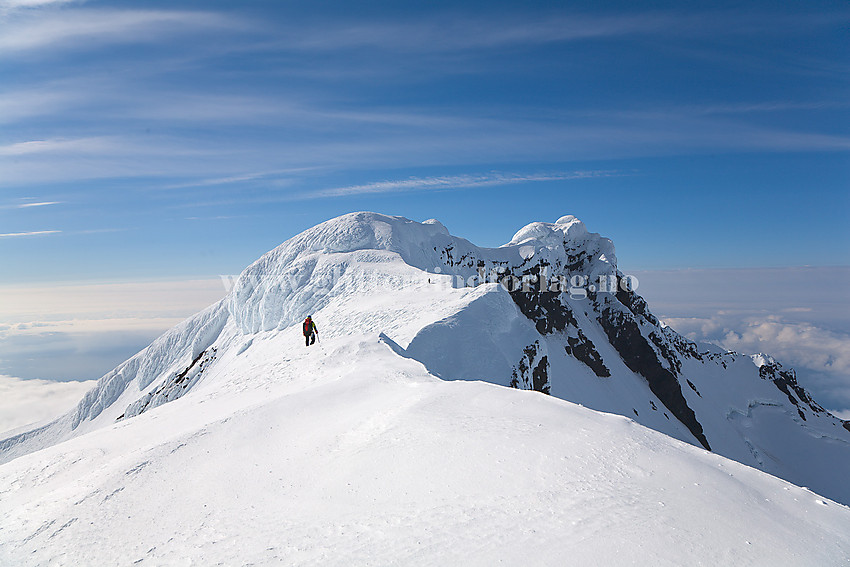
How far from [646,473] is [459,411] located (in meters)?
4.19

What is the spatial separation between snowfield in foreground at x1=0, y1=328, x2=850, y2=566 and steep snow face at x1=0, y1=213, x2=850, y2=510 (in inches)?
349

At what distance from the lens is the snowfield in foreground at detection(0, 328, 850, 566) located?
6.27 m

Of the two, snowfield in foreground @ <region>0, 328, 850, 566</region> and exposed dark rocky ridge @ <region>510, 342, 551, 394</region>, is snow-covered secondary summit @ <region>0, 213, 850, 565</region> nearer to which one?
snowfield in foreground @ <region>0, 328, 850, 566</region>

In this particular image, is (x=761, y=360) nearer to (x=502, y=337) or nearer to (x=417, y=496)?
(x=502, y=337)

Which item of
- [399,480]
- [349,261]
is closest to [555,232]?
[349,261]

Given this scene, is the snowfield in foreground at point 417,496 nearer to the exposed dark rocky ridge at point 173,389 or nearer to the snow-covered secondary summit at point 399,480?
the snow-covered secondary summit at point 399,480

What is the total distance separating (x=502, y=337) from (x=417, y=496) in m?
19.4

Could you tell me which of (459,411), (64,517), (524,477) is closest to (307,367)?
(459,411)

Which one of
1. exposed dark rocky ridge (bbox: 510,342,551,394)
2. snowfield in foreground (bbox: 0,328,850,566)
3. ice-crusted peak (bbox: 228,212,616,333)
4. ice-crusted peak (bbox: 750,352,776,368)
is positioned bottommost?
ice-crusted peak (bbox: 750,352,776,368)

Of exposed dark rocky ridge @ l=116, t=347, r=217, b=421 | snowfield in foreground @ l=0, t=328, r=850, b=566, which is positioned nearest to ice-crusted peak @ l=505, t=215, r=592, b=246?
exposed dark rocky ridge @ l=116, t=347, r=217, b=421

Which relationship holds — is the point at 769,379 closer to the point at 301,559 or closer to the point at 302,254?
the point at 302,254

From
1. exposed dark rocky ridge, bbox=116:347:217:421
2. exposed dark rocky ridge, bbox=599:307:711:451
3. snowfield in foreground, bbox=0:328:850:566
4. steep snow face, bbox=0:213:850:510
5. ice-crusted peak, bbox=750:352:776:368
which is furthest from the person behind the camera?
ice-crusted peak, bbox=750:352:776:368

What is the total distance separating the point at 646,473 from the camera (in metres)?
7.95

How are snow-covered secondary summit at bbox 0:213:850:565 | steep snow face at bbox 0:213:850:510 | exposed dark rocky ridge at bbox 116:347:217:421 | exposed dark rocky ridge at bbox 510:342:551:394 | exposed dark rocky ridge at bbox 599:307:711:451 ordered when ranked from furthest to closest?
exposed dark rocky ridge at bbox 599:307:711:451 → exposed dark rocky ridge at bbox 116:347:217:421 → steep snow face at bbox 0:213:850:510 → exposed dark rocky ridge at bbox 510:342:551:394 → snow-covered secondary summit at bbox 0:213:850:565
